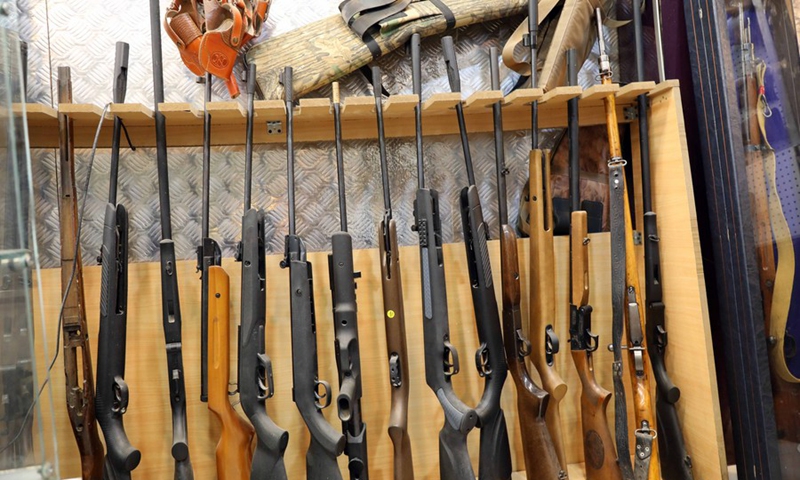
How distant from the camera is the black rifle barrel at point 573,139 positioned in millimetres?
2414

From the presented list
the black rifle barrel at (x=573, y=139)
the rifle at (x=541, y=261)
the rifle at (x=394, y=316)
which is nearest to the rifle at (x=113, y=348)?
the rifle at (x=394, y=316)

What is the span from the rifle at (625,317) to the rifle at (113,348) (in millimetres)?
1743

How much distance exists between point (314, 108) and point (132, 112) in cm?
65

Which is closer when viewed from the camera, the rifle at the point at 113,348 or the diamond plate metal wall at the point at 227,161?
the rifle at the point at 113,348

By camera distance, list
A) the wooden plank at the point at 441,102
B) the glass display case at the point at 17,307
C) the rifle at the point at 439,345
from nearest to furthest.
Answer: the glass display case at the point at 17,307 → the rifle at the point at 439,345 → the wooden plank at the point at 441,102

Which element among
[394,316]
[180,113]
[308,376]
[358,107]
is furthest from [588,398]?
[180,113]

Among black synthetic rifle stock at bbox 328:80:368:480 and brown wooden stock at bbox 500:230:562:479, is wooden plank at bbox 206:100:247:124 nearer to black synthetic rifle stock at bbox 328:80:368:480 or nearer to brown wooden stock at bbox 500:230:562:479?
black synthetic rifle stock at bbox 328:80:368:480

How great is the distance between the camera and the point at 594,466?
2.21m

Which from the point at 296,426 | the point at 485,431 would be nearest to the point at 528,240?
the point at 485,431

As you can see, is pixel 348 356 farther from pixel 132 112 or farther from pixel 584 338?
pixel 132 112

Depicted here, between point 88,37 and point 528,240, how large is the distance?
2.06 meters

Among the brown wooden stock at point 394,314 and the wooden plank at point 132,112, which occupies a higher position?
the wooden plank at point 132,112

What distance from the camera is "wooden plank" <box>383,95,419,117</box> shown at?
222cm

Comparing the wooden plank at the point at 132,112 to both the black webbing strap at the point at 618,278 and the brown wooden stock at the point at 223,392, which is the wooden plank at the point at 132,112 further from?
the black webbing strap at the point at 618,278
